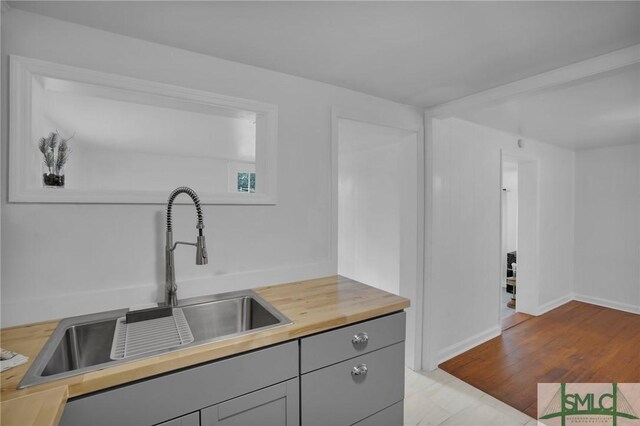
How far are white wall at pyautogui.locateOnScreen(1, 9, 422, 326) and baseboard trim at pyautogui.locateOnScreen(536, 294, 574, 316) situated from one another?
355 cm

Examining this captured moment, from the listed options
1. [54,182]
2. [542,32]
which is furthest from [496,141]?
[54,182]

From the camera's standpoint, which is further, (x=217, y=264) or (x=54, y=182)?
(x=217, y=264)

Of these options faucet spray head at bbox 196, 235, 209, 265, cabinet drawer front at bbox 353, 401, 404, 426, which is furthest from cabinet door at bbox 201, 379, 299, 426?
faucet spray head at bbox 196, 235, 209, 265

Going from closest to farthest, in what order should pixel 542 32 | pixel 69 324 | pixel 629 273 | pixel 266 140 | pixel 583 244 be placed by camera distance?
pixel 69 324
pixel 542 32
pixel 266 140
pixel 629 273
pixel 583 244

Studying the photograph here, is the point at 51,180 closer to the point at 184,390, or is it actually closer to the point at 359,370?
the point at 184,390

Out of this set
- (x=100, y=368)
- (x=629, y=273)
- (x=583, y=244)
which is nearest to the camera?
(x=100, y=368)

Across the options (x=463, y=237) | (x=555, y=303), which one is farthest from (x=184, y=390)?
(x=555, y=303)

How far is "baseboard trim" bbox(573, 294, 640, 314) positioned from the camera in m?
4.26

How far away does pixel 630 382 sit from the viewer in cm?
256

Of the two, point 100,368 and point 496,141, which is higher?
point 496,141

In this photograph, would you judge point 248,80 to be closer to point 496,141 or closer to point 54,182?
point 54,182

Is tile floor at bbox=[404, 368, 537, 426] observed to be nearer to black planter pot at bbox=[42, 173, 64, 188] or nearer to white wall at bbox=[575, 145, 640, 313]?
black planter pot at bbox=[42, 173, 64, 188]

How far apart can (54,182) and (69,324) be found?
62 cm

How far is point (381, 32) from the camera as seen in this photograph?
1497 mm
